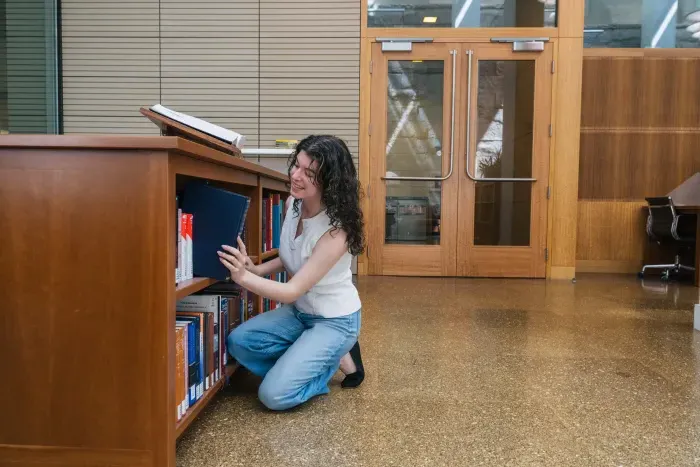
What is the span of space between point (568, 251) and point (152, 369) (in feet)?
15.7

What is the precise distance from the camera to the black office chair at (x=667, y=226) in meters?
5.28

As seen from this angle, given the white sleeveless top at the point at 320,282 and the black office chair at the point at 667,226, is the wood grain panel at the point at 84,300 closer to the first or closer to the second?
the white sleeveless top at the point at 320,282

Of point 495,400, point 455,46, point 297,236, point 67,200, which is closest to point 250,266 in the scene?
point 297,236

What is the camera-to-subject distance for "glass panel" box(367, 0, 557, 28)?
201 inches

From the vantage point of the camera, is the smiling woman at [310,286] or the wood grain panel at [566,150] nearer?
the smiling woman at [310,286]

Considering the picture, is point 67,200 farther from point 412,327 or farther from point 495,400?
point 412,327

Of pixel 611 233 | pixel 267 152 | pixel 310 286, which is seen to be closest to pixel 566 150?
pixel 611 233

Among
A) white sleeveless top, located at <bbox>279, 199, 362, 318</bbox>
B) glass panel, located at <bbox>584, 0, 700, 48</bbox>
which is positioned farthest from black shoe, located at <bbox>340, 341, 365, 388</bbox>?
glass panel, located at <bbox>584, 0, 700, 48</bbox>

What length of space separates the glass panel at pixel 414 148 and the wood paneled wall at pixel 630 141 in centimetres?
191

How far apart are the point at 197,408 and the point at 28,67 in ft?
15.3

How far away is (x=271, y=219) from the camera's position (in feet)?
7.87

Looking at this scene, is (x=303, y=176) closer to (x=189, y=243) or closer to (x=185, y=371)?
(x=189, y=243)

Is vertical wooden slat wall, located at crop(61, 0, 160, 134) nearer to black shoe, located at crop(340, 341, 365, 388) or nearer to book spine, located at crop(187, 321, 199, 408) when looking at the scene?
black shoe, located at crop(340, 341, 365, 388)

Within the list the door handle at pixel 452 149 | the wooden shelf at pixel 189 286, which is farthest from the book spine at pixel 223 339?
the door handle at pixel 452 149
